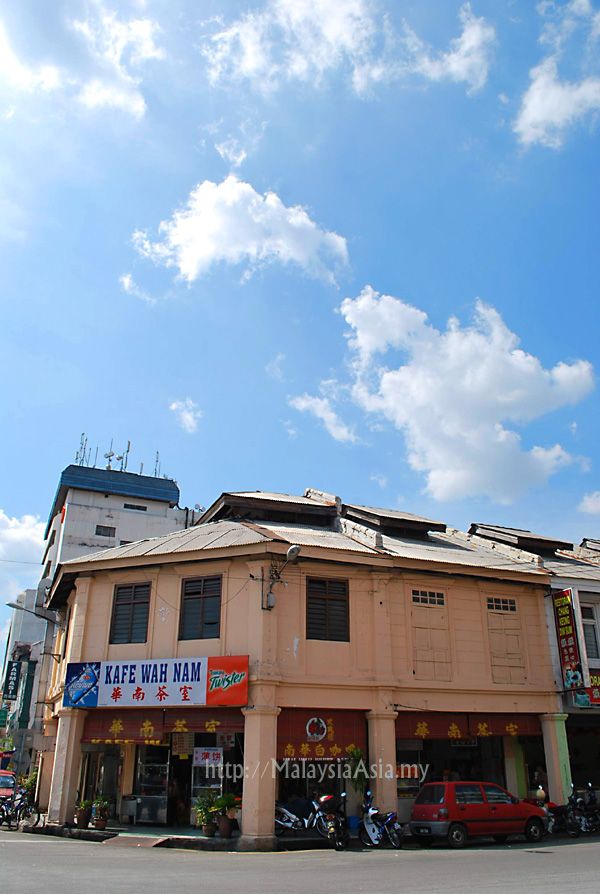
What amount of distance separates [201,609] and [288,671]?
302cm

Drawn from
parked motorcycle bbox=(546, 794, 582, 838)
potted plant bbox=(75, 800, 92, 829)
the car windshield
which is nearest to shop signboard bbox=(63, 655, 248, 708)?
potted plant bbox=(75, 800, 92, 829)

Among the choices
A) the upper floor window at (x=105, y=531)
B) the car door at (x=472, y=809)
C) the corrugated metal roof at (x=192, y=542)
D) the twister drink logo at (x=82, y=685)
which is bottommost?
the car door at (x=472, y=809)

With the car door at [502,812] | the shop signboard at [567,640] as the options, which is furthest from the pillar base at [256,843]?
the shop signboard at [567,640]

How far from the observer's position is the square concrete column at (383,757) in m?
18.4

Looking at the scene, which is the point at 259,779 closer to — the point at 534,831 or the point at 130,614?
the point at 130,614

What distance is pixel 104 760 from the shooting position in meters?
22.5

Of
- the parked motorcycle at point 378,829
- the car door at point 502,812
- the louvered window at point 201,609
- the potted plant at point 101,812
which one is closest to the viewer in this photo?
the parked motorcycle at point 378,829

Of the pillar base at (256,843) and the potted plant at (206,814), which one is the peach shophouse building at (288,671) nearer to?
the pillar base at (256,843)

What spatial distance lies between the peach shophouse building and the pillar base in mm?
52

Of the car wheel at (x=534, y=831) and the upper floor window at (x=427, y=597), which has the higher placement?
the upper floor window at (x=427, y=597)

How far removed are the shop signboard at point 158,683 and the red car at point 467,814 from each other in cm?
521

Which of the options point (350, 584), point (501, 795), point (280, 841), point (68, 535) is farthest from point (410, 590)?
point (68, 535)

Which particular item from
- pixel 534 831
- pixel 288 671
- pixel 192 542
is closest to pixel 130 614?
pixel 192 542

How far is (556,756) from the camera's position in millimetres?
21109
